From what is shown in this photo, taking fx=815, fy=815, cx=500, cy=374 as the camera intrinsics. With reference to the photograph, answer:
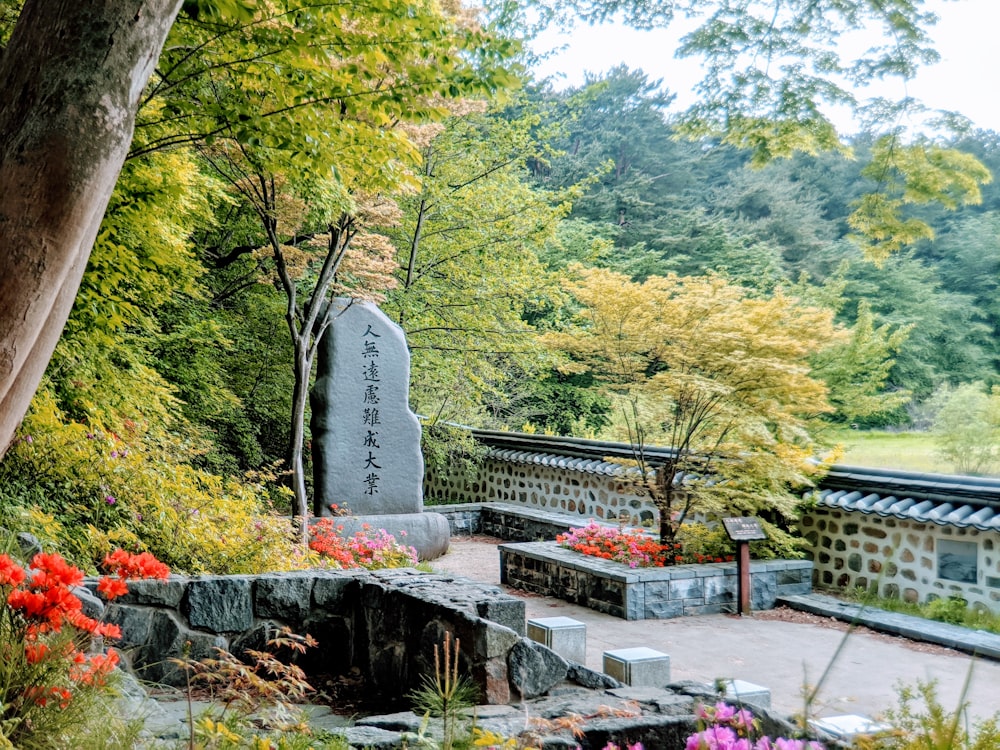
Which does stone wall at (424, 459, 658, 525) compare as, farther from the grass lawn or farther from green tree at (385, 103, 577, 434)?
the grass lawn

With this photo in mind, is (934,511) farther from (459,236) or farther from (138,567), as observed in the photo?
(459,236)

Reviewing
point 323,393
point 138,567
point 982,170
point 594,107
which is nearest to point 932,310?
point 594,107

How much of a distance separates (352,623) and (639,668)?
5.21 feet

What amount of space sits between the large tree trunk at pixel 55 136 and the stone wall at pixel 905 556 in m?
5.79

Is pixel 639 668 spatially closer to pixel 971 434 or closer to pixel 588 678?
pixel 588 678

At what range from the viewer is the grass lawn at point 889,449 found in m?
15.8

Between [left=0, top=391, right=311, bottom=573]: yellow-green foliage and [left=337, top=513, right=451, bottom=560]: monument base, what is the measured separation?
3404 millimetres

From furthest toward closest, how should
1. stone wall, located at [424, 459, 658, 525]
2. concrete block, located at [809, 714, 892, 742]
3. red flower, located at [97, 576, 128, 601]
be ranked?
1. stone wall, located at [424, 459, 658, 525]
2. concrete block, located at [809, 714, 892, 742]
3. red flower, located at [97, 576, 128, 601]

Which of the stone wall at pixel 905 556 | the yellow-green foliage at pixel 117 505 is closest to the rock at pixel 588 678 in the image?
the yellow-green foliage at pixel 117 505

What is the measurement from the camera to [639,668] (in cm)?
446

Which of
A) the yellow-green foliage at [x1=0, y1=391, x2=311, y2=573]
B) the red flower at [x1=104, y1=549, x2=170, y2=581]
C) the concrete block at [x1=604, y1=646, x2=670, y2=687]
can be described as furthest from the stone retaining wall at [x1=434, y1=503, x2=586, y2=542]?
the red flower at [x1=104, y1=549, x2=170, y2=581]

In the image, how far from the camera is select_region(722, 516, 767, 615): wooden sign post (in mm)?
7055

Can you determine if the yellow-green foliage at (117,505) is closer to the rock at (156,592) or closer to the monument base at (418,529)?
the rock at (156,592)

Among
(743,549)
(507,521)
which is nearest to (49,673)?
(743,549)
